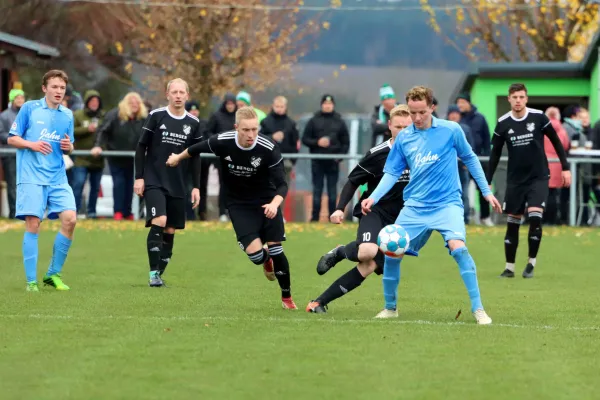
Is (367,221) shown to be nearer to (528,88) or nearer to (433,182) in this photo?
(433,182)

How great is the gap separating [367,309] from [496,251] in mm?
7061

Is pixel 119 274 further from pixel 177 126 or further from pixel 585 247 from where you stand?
pixel 585 247

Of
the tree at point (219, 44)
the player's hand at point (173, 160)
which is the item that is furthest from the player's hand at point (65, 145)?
the tree at point (219, 44)

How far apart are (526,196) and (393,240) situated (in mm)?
5357

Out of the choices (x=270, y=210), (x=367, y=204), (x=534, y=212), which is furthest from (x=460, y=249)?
(x=534, y=212)

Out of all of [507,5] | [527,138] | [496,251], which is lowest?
[496,251]

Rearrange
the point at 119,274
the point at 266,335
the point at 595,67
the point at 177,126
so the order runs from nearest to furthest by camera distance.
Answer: the point at 266,335 → the point at 177,126 → the point at 119,274 → the point at 595,67

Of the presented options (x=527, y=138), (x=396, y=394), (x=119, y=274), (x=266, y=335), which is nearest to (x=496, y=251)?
(x=527, y=138)

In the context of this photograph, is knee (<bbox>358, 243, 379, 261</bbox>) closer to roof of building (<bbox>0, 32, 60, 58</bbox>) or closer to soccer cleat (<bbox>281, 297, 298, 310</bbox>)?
soccer cleat (<bbox>281, 297, 298, 310</bbox>)

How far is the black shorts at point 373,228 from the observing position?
1094cm

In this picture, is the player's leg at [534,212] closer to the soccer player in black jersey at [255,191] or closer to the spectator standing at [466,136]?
the soccer player in black jersey at [255,191]

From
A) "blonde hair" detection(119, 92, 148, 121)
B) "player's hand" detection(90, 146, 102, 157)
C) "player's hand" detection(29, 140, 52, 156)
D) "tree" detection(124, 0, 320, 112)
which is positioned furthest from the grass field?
"tree" detection(124, 0, 320, 112)

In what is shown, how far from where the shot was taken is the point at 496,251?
18.2 m

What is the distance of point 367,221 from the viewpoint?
11.1 metres
